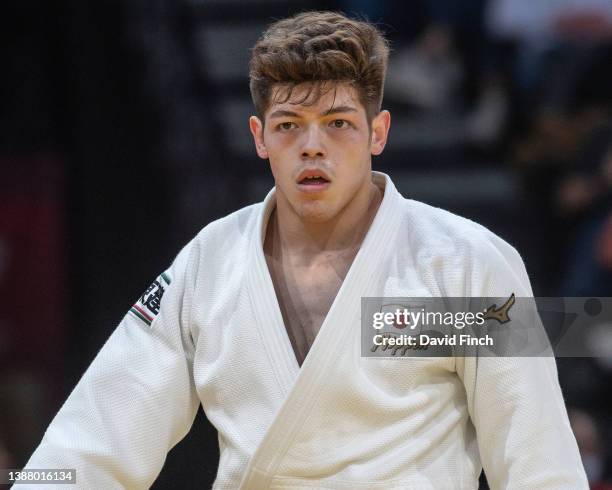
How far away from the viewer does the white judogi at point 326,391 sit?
2.58 metres

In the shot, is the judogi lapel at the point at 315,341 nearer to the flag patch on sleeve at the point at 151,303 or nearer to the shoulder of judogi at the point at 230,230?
the shoulder of judogi at the point at 230,230

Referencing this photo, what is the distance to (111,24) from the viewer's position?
5.96 metres

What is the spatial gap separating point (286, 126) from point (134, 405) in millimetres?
852

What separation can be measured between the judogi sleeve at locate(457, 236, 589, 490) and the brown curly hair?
1.78ft

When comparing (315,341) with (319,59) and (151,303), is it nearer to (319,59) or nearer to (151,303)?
(151,303)

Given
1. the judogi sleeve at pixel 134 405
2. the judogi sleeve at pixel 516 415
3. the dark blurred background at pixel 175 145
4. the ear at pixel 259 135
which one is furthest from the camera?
the dark blurred background at pixel 175 145

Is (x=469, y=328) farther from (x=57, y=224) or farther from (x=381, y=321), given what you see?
(x=57, y=224)

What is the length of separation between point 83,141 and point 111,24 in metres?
0.73

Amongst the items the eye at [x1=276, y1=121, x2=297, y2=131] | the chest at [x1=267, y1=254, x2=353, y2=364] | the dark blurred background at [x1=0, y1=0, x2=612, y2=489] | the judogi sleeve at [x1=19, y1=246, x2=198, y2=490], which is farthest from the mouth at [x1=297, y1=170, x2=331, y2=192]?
the dark blurred background at [x1=0, y1=0, x2=612, y2=489]

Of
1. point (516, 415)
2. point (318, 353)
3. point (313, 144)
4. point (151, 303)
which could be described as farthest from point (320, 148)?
point (516, 415)

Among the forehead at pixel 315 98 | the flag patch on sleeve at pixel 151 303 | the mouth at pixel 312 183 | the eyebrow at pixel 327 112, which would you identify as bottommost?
the flag patch on sleeve at pixel 151 303

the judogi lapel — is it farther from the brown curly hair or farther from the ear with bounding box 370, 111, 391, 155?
the brown curly hair

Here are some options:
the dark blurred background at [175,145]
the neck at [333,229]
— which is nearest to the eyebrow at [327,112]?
the neck at [333,229]

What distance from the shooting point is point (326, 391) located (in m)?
2.61
